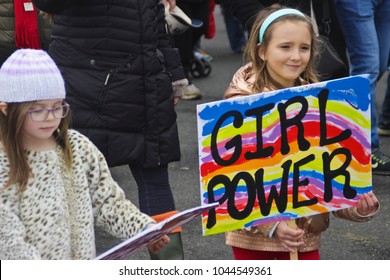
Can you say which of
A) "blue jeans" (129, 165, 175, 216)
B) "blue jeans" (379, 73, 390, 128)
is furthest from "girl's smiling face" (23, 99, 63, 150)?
"blue jeans" (379, 73, 390, 128)

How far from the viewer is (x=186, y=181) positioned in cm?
629

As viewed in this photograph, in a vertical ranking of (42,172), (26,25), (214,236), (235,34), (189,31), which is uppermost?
(26,25)

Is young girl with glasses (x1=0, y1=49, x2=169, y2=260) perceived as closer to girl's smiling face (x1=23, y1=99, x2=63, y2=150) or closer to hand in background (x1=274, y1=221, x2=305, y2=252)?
girl's smiling face (x1=23, y1=99, x2=63, y2=150)

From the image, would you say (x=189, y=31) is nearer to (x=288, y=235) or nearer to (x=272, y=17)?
(x=272, y=17)

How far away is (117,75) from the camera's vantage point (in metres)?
4.09

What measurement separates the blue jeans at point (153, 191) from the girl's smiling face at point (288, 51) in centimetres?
81

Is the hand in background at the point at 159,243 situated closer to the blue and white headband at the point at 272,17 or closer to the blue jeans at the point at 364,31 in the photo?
the blue and white headband at the point at 272,17

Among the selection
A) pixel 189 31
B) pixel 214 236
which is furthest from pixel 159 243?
pixel 189 31

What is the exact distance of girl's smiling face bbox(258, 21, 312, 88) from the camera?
12.1ft

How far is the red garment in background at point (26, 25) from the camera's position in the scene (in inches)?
189

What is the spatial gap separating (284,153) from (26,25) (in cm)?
194

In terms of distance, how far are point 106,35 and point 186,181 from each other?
2.35 meters

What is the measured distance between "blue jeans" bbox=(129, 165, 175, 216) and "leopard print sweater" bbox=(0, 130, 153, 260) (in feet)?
3.20
